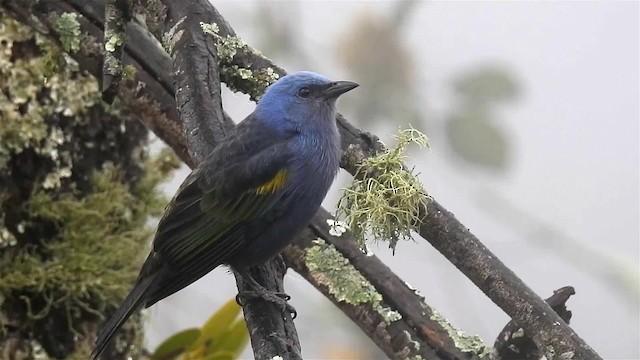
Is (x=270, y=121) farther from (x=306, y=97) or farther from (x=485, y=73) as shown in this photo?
(x=485, y=73)

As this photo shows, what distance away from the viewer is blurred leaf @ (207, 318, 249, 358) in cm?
179

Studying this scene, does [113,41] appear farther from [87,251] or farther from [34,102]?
[87,251]

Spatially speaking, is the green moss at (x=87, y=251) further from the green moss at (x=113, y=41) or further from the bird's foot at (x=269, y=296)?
the bird's foot at (x=269, y=296)

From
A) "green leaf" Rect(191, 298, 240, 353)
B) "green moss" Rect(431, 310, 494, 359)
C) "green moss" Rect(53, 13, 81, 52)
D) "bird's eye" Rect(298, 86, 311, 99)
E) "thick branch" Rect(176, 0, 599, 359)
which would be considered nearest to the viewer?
"thick branch" Rect(176, 0, 599, 359)

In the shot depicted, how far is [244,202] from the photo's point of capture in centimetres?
140

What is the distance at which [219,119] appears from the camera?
4.66 ft

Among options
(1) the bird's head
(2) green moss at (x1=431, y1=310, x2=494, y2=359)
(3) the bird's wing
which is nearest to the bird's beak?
(1) the bird's head

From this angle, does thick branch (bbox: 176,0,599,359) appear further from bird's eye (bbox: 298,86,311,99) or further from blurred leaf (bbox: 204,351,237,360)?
blurred leaf (bbox: 204,351,237,360)

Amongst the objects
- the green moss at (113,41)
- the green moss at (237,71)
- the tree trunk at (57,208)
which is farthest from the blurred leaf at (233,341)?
the green moss at (113,41)

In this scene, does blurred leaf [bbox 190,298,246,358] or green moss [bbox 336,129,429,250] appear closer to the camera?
green moss [bbox 336,129,429,250]

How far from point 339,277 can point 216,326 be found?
1.24ft

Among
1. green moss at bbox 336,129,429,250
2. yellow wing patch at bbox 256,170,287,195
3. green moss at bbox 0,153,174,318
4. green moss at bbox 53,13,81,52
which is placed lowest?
green moss at bbox 336,129,429,250

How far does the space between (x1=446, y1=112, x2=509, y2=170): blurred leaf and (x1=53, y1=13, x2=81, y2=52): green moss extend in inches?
29.9

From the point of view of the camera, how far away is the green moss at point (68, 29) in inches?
64.7
